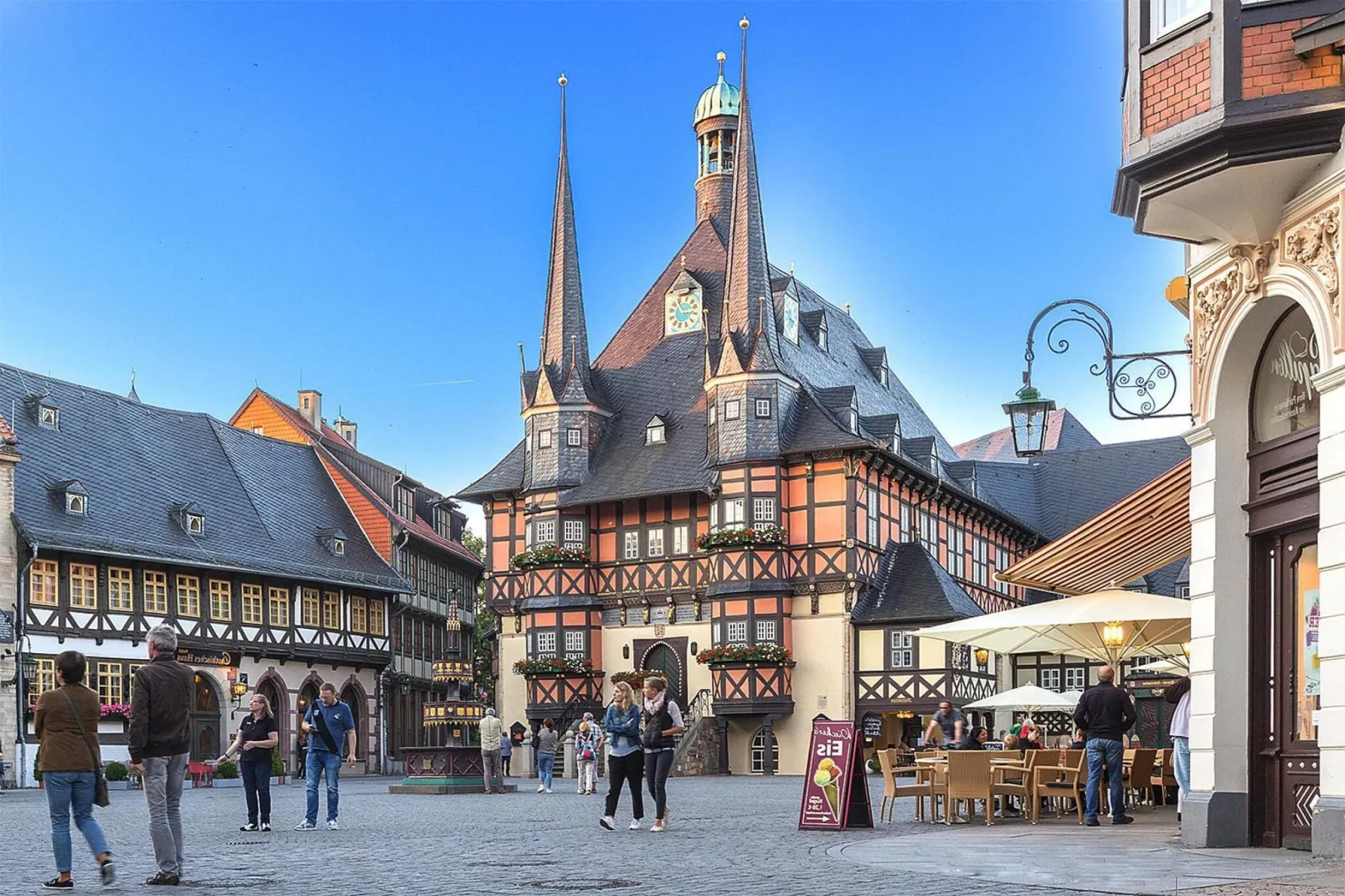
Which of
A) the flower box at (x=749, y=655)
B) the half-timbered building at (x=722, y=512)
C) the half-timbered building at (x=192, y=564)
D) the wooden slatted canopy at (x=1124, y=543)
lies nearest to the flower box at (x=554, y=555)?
the half-timbered building at (x=722, y=512)

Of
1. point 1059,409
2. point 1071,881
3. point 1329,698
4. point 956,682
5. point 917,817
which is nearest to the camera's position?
point 1071,881

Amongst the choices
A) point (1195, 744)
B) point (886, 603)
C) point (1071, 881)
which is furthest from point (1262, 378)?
point (886, 603)

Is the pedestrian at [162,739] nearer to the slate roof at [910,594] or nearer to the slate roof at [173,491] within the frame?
the slate roof at [173,491]

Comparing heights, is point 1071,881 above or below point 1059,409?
below

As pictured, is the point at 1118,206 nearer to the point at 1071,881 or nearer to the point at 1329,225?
the point at 1329,225

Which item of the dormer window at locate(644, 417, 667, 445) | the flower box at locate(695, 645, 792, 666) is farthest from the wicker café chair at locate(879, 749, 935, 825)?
the dormer window at locate(644, 417, 667, 445)

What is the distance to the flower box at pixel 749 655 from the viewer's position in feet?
149

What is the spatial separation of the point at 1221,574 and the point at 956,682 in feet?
108

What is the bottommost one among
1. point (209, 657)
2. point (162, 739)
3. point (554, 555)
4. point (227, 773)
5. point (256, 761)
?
point (227, 773)

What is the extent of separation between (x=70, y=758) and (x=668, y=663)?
3755 cm

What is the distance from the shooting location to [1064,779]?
2016 cm

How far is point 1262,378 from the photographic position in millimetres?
13953

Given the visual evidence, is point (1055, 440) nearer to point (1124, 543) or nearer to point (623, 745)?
point (1124, 543)

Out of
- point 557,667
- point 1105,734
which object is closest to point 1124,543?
point 1105,734
